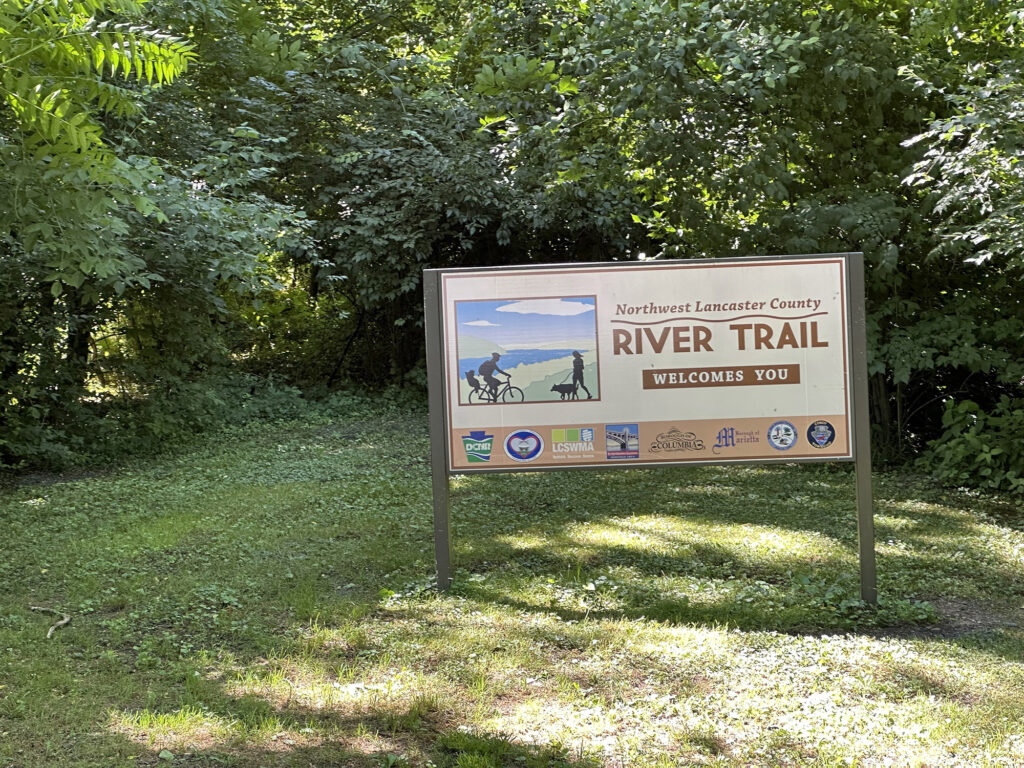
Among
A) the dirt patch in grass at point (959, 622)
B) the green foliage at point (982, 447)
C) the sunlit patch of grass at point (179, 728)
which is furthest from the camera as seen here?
the green foliage at point (982, 447)

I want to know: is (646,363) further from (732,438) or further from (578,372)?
(732,438)

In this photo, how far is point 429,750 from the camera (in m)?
3.57

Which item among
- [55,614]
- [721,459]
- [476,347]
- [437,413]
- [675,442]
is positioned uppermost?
[476,347]

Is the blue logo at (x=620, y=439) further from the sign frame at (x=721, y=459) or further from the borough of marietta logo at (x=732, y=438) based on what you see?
the borough of marietta logo at (x=732, y=438)

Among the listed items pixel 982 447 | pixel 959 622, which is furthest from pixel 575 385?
pixel 982 447

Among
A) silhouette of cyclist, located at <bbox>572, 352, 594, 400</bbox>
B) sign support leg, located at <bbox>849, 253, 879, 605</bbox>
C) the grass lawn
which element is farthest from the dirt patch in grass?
silhouette of cyclist, located at <bbox>572, 352, 594, 400</bbox>

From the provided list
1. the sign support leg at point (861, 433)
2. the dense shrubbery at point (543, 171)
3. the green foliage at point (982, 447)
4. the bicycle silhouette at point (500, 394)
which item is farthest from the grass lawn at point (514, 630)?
the dense shrubbery at point (543, 171)

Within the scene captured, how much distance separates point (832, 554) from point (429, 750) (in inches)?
140

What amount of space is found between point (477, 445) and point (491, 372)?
0.42 meters

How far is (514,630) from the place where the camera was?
15.8 ft

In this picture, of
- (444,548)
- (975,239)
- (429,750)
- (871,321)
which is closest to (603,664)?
(429,750)

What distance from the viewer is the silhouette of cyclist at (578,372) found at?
5.41m

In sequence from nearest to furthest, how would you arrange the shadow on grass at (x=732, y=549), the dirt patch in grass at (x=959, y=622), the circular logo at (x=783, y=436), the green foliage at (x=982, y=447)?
the dirt patch in grass at (x=959, y=622), the shadow on grass at (x=732, y=549), the circular logo at (x=783, y=436), the green foliage at (x=982, y=447)

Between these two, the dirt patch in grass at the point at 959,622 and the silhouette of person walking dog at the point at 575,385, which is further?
the silhouette of person walking dog at the point at 575,385
